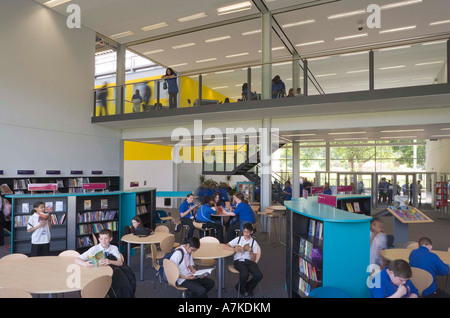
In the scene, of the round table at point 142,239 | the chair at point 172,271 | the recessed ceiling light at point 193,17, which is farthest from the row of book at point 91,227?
the recessed ceiling light at point 193,17

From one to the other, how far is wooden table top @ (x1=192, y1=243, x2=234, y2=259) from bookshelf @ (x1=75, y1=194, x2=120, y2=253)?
3620 millimetres

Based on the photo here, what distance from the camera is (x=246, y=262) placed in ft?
16.3

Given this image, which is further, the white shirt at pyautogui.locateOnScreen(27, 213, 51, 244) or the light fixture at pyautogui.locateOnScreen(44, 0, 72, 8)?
the light fixture at pyautogui.locateOnScreen(44, 0, 72, 8)

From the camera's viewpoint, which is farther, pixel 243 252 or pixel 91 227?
pixel 91 227

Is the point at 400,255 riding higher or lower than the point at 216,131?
lower

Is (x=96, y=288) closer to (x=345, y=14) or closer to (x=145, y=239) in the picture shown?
(x=145, y=239)

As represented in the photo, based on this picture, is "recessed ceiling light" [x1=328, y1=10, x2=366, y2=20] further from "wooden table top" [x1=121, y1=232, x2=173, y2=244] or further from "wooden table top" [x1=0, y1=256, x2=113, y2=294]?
"wooden table top" [x1=0, y1=256, x2=113, y2=294]

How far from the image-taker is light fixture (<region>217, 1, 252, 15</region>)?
32.7 ft

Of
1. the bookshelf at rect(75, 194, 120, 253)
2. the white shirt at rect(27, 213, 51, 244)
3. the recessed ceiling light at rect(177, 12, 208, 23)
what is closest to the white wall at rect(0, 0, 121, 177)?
the bookshelf at rect(75, 194, 120, 253)

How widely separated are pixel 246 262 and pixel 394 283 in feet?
7.49

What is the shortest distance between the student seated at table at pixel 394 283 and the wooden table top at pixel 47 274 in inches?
122

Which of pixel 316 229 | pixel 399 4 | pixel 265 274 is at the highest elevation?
pixel 399 4

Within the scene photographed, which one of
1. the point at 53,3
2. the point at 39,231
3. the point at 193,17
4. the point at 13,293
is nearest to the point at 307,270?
the point at 13,293
